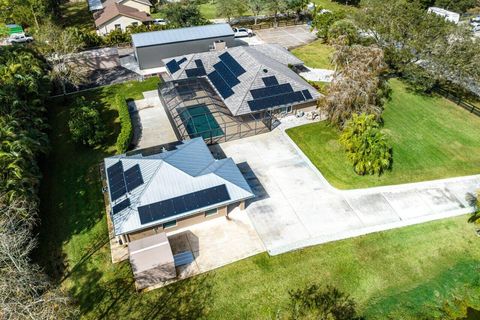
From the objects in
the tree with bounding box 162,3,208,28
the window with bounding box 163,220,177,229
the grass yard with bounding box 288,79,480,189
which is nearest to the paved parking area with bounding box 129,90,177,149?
the window with bounding box 163,220,177,229

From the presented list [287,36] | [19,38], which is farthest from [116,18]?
[287,36]

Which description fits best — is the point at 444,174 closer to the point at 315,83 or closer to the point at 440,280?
the point at 440,280

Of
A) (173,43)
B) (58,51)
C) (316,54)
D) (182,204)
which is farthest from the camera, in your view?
(316,54)

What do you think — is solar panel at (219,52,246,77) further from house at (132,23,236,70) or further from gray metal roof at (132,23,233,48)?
gray metal roof at (132,23,233,48)

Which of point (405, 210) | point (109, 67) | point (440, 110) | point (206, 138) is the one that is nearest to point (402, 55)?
point (440, 110)

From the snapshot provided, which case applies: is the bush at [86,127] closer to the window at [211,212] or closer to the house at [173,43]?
the window at [211,212]

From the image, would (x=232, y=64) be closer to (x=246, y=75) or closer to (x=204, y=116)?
(x=246, y=75)

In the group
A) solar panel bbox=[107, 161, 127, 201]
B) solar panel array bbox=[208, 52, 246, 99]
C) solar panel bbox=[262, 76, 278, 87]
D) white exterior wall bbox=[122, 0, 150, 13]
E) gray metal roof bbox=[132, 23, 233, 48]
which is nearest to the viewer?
solar panel bbox=[107, 161, 127, 201]
